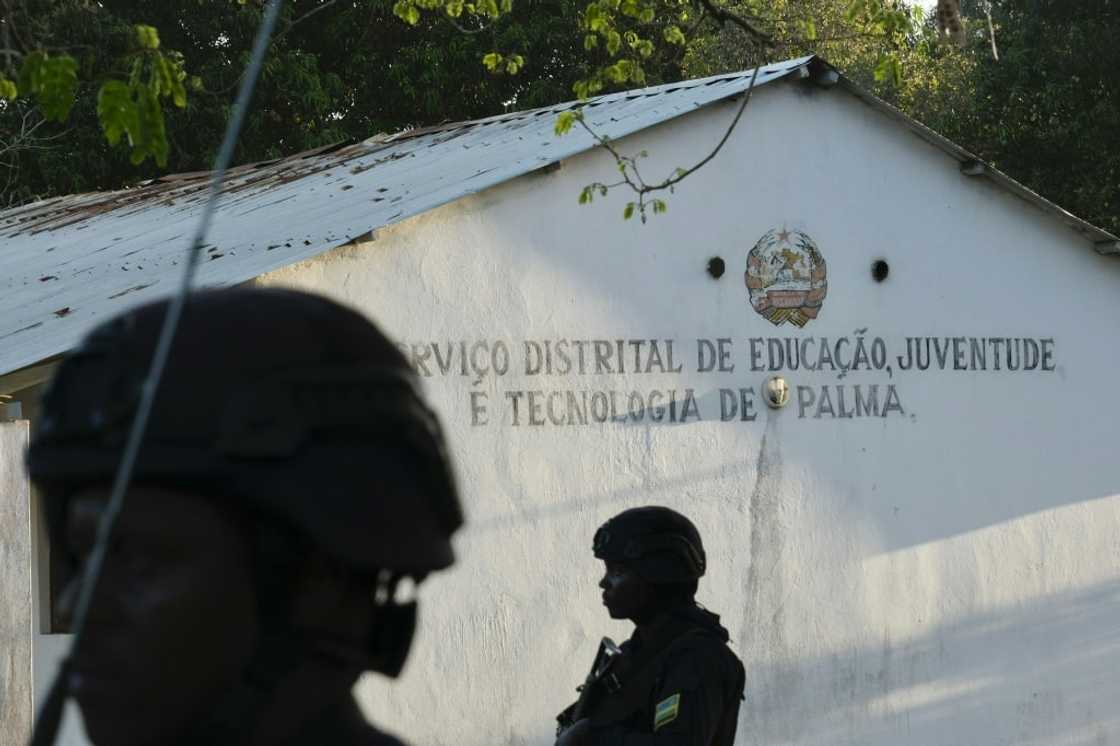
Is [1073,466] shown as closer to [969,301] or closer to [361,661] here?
[969,301]

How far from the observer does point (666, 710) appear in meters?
4.74

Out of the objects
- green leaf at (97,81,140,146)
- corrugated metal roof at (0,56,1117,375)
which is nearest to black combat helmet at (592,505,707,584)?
green leaf at (97,81,140,146)

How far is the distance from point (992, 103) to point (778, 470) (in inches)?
419

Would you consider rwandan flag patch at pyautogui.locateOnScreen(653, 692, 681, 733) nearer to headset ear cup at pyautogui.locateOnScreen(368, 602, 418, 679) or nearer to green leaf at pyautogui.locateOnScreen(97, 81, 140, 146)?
green leaf at pyautogui.locateOnScreen(97, 81, 140, 146)

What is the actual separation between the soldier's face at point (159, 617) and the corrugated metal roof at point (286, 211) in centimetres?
601

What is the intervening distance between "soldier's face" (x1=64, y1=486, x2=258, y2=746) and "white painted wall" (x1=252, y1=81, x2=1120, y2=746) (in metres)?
6.66

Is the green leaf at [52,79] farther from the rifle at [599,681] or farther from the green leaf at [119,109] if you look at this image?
the rifle at [599,681]

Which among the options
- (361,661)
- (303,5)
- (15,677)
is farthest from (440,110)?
(361,661)

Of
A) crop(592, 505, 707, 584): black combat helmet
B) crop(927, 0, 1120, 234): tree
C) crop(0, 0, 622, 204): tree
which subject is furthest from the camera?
crop(0, 0, 622, 204): tree

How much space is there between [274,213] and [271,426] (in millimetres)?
9151

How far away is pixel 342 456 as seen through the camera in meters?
1.56

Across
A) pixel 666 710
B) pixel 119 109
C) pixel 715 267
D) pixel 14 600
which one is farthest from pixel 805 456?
pixel 119 109

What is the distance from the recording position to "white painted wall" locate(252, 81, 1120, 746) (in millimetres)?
9062

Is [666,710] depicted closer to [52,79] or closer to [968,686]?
[52,79]
